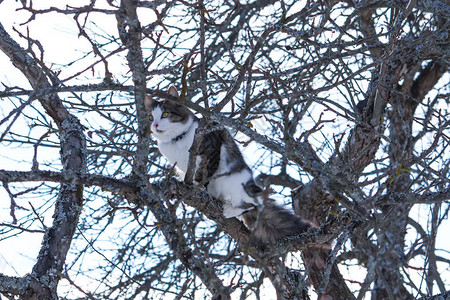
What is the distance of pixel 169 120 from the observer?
498cm

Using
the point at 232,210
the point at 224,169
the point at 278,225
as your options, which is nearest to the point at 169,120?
the point at 224,169

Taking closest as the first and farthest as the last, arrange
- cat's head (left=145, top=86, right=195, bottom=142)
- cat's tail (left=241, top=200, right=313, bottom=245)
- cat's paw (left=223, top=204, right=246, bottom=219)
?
cat's tail (left=241, top=200, right=313, bottom=245)
cat's paw (left=223, top=204, right=246, bottom=219)
cat's head (left=145, top=86, right=195, bottom=142)

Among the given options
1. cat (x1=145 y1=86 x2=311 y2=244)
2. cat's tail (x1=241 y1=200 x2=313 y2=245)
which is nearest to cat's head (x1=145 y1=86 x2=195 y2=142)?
cat (x1=145 y1=86 x2=311 y2=244)

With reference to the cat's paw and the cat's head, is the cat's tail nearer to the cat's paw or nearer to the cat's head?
the cat's paw

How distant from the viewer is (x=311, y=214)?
5.23 metres

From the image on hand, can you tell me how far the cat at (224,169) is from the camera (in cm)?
441

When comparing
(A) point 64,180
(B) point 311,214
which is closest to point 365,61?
(B) point 311,214

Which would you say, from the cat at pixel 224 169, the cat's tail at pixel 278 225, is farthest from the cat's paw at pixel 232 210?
the cat's tail at pixel 278 225

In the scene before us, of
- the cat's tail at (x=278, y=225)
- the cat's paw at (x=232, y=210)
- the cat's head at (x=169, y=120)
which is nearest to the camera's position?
the cat's tail at (x=278, y=225)

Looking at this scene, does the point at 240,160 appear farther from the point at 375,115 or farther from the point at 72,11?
the point at 72,11

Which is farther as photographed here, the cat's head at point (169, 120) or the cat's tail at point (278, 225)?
the cat's head at point (169, 120)

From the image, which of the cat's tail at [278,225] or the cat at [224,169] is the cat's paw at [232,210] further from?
the cat's tail at [278,225]

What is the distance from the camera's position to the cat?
4.41 meters

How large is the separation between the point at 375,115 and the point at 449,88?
3.76 meters
